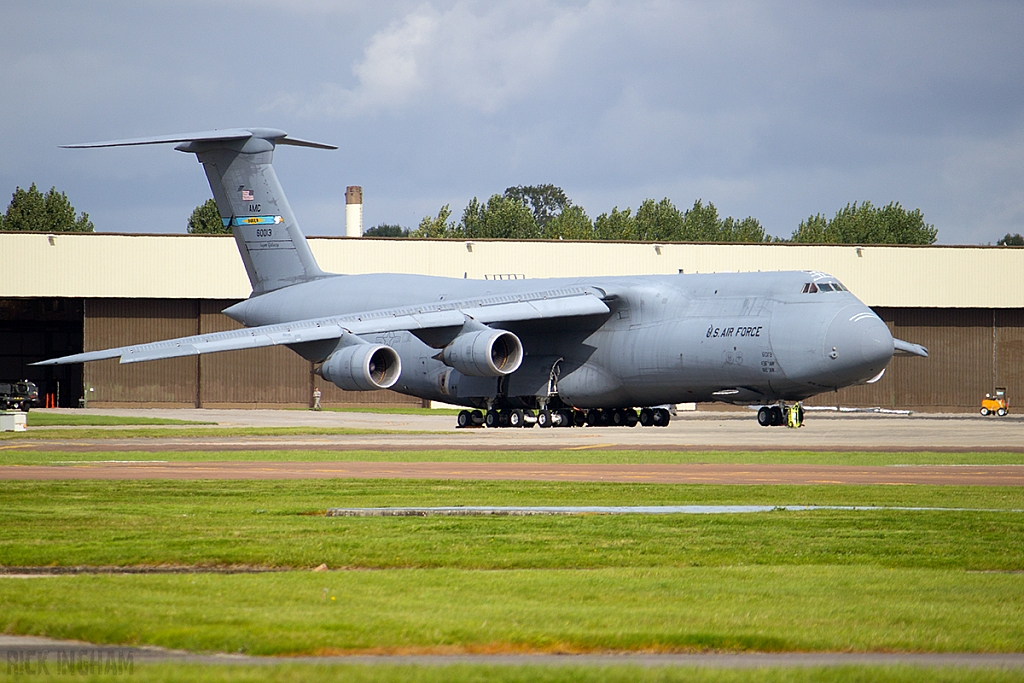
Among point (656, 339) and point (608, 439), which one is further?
point (656, 339)

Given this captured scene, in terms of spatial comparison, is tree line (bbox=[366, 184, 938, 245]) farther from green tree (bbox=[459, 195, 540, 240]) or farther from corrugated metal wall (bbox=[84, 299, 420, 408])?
corrugated metal wall (bbox=[84, 299, 420, 408])

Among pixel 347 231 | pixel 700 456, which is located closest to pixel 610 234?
pixel 347 231

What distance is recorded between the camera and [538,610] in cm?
1035

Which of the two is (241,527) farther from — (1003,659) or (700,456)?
(700,456)

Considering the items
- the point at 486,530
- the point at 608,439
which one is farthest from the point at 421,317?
the point at 486,530

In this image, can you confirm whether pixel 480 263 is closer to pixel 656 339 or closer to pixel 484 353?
pixel 484 353

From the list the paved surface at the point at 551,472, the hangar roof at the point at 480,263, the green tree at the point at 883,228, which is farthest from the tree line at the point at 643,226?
the paved surface at the point at 551,472

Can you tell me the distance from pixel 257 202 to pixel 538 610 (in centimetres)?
3736

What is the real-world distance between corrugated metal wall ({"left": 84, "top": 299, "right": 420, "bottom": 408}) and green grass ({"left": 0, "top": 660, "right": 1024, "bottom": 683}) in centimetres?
5960

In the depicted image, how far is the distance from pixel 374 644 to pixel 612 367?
32116 millimetres

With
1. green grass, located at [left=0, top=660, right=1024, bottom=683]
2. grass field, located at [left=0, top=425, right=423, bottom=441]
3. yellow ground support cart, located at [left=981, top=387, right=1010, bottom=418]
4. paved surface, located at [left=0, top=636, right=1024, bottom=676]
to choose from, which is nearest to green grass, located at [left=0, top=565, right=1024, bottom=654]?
paved surface, located at [left=0, top=636, right=1024, bottom=676]

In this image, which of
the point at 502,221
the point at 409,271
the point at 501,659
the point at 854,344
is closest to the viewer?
the point at 501,659

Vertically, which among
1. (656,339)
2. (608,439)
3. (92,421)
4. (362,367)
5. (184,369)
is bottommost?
(92,421)

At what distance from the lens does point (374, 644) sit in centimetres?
897
